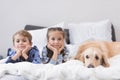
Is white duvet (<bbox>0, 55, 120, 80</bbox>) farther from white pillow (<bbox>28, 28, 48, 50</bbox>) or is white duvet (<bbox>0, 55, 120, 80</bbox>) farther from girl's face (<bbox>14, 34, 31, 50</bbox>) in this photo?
white pillow (<bbox>28, 28, 48, 50</bbox>)

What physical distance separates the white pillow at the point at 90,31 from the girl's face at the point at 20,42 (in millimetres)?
878

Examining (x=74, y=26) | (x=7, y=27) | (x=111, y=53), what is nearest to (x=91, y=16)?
(x=74, y=26)

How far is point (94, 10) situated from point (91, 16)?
0.26ft

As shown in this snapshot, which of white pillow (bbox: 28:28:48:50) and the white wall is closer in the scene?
white pillow (bbox: 28:28:48:50)

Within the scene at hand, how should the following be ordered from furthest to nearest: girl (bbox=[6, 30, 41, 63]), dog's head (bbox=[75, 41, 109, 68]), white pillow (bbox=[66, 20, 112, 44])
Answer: white pillow (bbox=[66, 20, 112, 44]) < girl (bbox=[6, 30, 41, 63]) < dog's head (bbox=[75, 41, 109, 68])

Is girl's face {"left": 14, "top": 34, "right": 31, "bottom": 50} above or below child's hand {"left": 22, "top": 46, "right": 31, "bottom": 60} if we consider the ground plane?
above

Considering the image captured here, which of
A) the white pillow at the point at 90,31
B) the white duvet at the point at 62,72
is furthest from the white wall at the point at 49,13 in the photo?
the white duvet at the point at 62,72

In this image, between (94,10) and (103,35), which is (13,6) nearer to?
(94,10)

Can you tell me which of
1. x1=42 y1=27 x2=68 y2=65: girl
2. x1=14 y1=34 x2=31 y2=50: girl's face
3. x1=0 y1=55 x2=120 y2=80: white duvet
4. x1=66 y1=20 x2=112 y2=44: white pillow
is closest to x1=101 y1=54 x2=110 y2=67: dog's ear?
x1=0 y1=55 x2=120 y2=80: white duvet

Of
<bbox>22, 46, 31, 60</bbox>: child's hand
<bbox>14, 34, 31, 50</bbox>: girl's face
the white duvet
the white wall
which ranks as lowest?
the white duvet

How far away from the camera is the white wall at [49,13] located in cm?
296

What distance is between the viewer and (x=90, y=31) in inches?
108

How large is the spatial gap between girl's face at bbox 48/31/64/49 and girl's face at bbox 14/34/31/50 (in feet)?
0.64

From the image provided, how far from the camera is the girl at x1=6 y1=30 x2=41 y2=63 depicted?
190 cm
